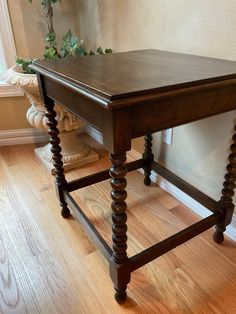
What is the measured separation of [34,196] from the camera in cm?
142

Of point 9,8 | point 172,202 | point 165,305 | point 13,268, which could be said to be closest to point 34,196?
point 13,268

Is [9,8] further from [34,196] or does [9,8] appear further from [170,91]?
[170,91]

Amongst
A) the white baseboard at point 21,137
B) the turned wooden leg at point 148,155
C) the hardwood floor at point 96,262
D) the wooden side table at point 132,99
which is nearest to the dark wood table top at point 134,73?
the wooden side table at point 132,99

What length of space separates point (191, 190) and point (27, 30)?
4.70ft

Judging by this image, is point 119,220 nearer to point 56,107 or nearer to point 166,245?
point 166,245

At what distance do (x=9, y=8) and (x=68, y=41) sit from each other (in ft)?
1.59

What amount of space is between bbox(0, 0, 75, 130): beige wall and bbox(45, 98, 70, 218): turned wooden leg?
0.94 m

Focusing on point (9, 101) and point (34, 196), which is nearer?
point (34, 196)

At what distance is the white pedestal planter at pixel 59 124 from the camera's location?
1.42 m

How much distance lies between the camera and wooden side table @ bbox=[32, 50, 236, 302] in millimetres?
610

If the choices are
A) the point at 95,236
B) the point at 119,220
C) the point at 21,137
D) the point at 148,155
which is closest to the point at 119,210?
→ the point at 119,220

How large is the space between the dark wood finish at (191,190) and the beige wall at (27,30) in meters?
1.12

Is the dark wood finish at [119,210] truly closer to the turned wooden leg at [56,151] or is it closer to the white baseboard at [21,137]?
the turned wooden leg at [56,151]

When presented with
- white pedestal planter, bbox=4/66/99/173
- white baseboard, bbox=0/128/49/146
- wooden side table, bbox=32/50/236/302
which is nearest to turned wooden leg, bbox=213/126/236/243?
wooden side table, bbox=32/50/236/302
